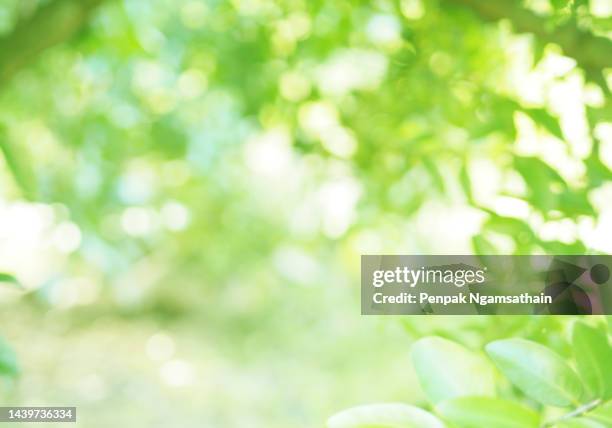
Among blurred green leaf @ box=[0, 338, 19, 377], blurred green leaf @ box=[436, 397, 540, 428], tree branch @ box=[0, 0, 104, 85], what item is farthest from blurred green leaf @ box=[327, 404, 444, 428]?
Result: tree branch @ box=[0, 0, 104, 85]

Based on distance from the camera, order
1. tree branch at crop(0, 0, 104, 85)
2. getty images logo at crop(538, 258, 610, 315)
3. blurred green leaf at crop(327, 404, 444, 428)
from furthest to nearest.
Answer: tree branch at crop(0, 0, 104, 85) → getty images logo at crop(538, 258, 610, 315) → blurred green leaf at crop(327, 404, 444, 428)

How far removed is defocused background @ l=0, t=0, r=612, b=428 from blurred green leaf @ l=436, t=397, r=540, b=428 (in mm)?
142

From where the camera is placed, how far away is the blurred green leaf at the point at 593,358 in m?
0.28

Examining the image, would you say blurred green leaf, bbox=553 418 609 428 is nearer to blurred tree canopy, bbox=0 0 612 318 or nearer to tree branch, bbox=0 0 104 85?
blurred tree canopy, bbox=0 0 612 318

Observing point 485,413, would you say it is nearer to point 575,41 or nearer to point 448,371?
point 448,371

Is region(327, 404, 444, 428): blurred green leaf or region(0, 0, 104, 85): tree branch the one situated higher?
region(0, 0, 104, 85): tree branch

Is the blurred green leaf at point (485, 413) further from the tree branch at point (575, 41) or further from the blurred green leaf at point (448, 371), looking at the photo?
the tree branch at point (575, 41)

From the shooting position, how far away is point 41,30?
2.54 ft

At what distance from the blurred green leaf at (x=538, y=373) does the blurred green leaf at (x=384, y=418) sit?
1.7 inches

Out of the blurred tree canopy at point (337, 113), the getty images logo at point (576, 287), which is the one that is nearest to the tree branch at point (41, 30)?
the blurred tree canopy at point (337, 113)

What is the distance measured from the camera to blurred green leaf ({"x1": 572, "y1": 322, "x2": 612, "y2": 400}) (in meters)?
0.28

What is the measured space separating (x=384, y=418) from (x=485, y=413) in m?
0.04

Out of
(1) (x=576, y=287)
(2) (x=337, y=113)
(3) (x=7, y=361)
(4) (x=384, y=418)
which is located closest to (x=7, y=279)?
(3) (x=7, y=361)

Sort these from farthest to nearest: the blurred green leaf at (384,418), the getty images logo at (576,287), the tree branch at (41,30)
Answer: the tree branch at (41,30), the getty images logo at (576,287), the blurred green leaf at (384,418)
